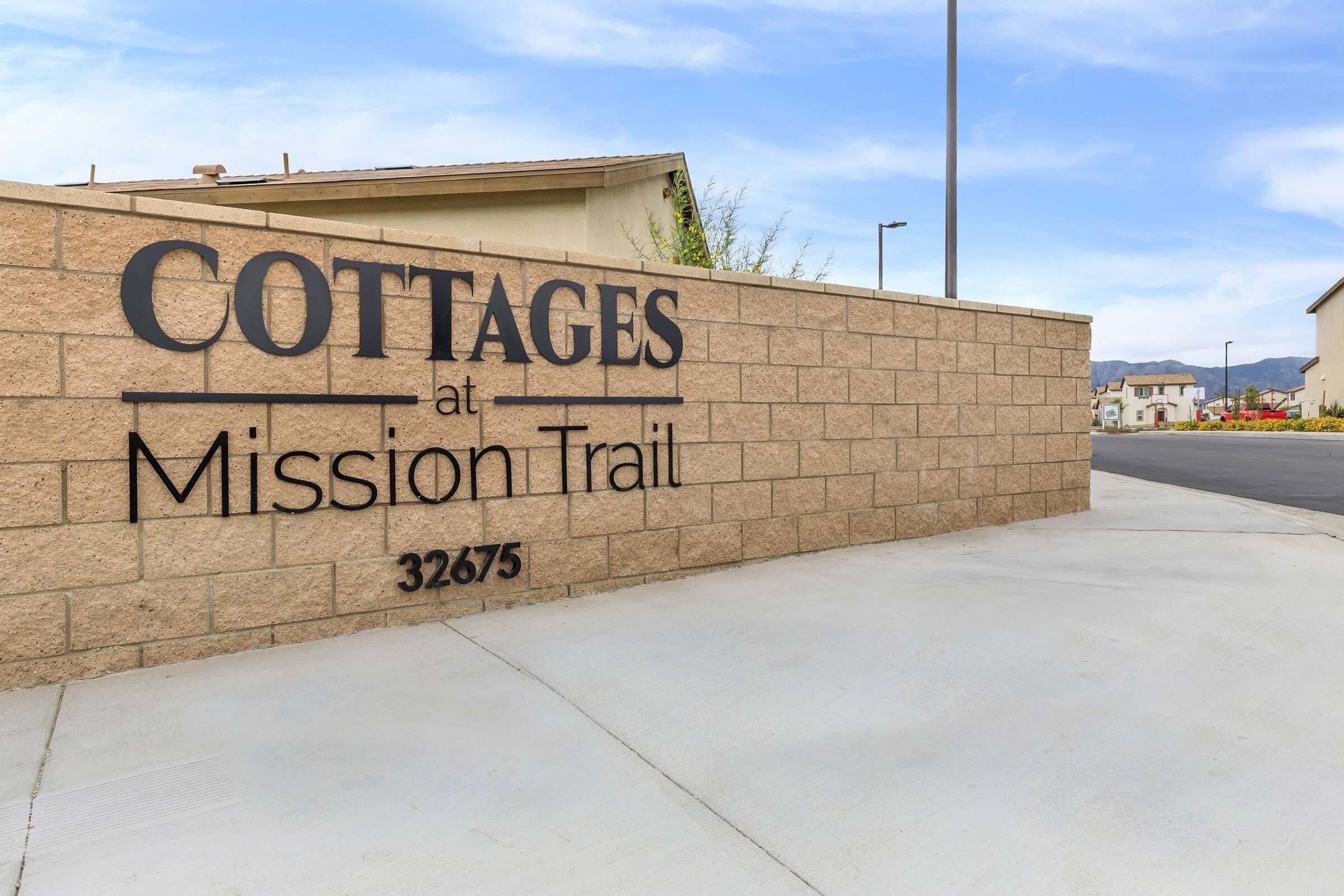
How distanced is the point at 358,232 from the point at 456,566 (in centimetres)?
233

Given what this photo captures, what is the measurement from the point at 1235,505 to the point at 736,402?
8.36 m

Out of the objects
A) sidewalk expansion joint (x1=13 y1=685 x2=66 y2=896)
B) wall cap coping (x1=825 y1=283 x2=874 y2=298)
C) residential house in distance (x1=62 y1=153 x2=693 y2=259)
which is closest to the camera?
sidewalk expansion joint (x1=13 y1=685 x2=66 y2=896)

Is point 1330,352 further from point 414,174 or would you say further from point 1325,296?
point 414,174

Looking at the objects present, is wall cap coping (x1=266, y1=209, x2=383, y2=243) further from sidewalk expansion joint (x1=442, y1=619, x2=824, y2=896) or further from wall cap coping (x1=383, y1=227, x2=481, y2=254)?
sidewalk expansion joint (x1=442, y1=619, x2=824, y2=896)

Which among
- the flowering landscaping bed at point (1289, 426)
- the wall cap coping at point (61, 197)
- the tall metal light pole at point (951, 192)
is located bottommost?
the flowering landscaping bed at point (1289, 426)

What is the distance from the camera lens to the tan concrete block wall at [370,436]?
173 inches

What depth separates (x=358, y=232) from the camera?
5.28m

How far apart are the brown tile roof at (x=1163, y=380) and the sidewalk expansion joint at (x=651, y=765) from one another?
12502cm

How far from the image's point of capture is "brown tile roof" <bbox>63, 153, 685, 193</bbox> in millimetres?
12157

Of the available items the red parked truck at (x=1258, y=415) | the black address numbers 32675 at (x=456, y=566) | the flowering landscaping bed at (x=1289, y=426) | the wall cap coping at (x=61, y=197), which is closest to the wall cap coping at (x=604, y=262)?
the black address numbers 32675 at (x=456, y=566)

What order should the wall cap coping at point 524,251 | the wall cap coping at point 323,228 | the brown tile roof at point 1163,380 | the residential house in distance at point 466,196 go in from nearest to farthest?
the wall cap coping at point 323,228 → the wall cap coping at point 524,251 → the residential house in distance at point 466,196 → the brown tile roof at point 1163,380

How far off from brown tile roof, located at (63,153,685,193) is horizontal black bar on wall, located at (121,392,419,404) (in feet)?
25.0

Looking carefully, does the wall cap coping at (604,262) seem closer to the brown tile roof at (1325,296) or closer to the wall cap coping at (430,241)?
the wall cap coping at (430,241)

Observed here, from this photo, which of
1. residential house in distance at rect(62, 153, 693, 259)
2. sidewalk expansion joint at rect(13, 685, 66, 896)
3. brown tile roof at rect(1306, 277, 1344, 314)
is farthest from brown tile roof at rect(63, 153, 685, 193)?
brown tile roof at rect(1306, 277, 1344, 314)
